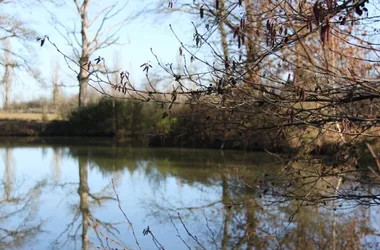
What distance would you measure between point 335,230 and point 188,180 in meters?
4.01

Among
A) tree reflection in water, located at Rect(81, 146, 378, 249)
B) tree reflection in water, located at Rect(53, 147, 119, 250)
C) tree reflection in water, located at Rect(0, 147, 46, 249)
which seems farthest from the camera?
tree reflection in water, located at Rect(0, 147, 46, 249)

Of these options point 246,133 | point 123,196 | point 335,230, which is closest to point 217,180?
point 123,196

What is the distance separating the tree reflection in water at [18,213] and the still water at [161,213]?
0.5 inches

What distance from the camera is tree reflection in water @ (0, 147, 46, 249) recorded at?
497 cm

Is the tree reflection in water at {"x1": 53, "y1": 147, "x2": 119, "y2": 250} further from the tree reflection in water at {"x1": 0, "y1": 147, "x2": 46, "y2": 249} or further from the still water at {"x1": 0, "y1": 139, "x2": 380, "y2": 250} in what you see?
the tree reflection in water at {"x1": 0, "y1": 147, "x2": 46, "y2": 249}

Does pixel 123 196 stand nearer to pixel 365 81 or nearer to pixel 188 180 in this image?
pixel 188 180

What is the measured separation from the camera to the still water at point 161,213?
185 inches

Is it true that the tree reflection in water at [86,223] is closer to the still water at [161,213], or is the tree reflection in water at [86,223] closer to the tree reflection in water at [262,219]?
the still water at [161,213]

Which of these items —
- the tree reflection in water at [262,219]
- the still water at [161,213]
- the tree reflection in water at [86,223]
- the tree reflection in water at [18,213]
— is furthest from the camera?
the tree reflection in water at [18,213]

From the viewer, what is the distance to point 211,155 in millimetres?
13578

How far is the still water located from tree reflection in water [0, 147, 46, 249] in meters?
0.01

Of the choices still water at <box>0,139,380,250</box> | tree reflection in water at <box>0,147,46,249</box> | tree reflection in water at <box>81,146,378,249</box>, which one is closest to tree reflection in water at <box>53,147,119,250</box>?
still water at <box>0,139,380,250</box>

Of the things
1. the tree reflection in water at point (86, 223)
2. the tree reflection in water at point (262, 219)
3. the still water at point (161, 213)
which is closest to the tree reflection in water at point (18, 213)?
the still water at point (161, 213)

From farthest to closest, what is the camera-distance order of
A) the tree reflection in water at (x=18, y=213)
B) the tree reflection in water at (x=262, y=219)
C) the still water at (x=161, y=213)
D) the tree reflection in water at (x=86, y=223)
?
1. the tree reflection in water at (x=18, y=213)
2. the tree reflection in water at (x=86, y=223)
3. the still water at (x=161, y=213)
4. the tree reflection in water at (x=262, y=219)
